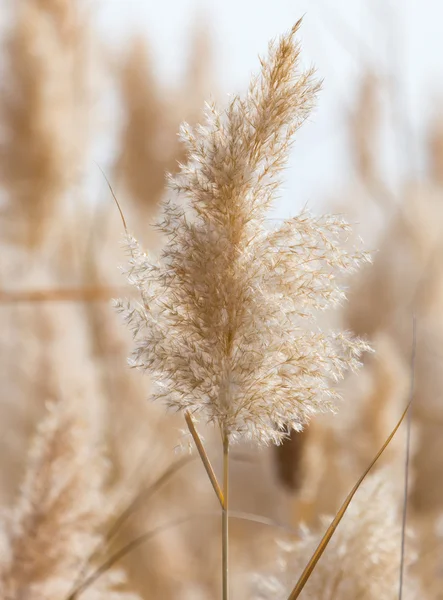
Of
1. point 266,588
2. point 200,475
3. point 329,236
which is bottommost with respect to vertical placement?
point 266,588

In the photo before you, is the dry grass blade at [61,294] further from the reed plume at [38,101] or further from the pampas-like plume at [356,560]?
the pampas-like plume at [356,560]

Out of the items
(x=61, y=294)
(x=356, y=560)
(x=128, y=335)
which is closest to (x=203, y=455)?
(x=356, y=560)

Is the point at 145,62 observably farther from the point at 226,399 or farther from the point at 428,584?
the point at 226,399

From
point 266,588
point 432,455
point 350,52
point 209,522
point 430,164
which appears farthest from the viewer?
point 430,164

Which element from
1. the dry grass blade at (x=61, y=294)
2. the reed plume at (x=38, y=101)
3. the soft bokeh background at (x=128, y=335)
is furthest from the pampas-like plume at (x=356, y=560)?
the reed plume at (x=38, y=101)

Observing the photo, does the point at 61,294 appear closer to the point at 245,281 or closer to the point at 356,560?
the point at 356,560

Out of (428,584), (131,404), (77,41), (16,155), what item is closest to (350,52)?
(77,41)
